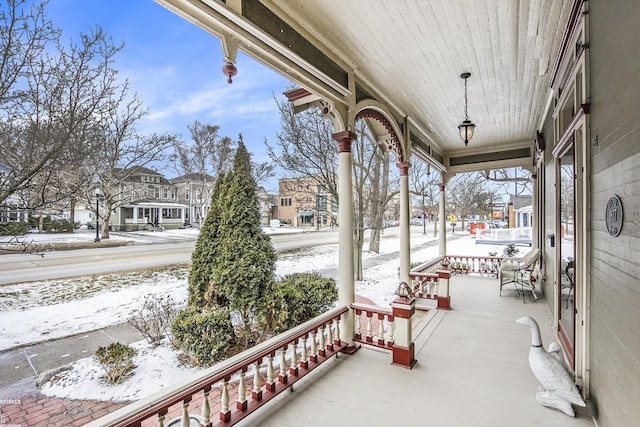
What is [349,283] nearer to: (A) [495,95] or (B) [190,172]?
(A) [495,95]

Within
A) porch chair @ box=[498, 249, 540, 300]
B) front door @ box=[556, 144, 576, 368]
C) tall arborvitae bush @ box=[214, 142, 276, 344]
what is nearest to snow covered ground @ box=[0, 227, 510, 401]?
tall arborvitae bush @ box=[214, 142, 276, 344]

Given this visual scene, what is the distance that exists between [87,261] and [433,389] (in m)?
8.14

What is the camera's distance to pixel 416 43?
2887mm

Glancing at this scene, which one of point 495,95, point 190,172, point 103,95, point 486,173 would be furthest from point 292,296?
point 190,172

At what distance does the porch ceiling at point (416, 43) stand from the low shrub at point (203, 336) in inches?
119

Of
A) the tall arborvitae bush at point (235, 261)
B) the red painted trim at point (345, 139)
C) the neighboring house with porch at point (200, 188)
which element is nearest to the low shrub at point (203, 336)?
the tall arborvitae bush at point (235, 261)

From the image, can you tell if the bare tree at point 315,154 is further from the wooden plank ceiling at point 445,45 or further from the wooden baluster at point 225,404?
the wooden baluster at point 225,404

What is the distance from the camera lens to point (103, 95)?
286 centimetres

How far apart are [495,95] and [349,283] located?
3.59m

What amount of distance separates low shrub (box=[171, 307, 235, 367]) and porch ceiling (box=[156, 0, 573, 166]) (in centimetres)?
302

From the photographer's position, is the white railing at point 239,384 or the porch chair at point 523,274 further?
the porch chair at point 523,274

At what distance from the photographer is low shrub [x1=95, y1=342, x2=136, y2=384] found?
3.15 metres

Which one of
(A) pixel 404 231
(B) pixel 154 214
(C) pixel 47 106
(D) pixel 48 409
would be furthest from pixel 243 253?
(B) pixel 154 214

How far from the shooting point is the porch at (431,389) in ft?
6.85
